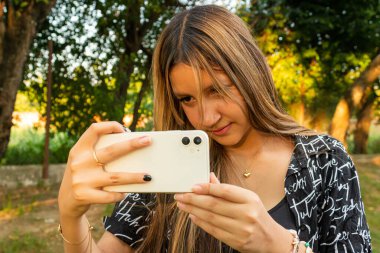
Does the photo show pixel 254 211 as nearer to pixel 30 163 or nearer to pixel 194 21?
pixel 194 21

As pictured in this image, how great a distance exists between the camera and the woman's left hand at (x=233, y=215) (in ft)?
3.56

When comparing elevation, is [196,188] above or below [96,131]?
below

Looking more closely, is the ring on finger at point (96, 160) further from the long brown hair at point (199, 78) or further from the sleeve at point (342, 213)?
the sleeve at point (342, 213)

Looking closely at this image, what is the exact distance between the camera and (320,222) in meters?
1.58

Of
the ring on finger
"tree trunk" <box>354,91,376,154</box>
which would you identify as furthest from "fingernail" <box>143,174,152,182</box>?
"tree trunk" <box>354,91,376,154</box>

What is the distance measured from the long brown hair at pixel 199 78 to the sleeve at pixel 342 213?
198 mm

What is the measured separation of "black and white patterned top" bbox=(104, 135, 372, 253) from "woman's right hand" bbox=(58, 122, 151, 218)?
0.43 m

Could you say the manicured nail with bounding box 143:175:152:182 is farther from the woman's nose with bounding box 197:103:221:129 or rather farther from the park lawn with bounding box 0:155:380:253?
the park lawn with bounding box 0:155:380:253

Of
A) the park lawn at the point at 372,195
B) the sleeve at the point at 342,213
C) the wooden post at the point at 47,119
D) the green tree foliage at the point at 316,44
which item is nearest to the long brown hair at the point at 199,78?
the sleeve at the point at 342,213

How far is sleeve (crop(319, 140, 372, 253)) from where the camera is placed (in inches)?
58.6

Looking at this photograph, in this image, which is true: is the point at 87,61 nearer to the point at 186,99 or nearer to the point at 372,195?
the point at 372,195

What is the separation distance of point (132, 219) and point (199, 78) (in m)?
0.51

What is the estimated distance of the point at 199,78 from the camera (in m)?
1.49

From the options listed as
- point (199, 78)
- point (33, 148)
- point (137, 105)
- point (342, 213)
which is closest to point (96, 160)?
point (199, 78)
